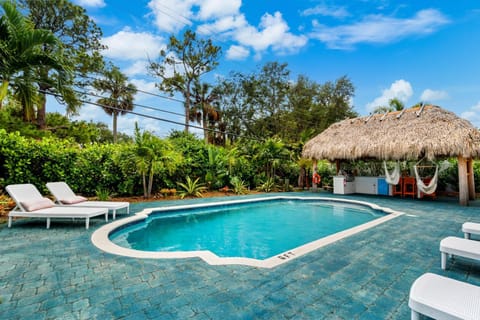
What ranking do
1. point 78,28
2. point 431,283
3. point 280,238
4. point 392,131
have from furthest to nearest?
1. point 78,28
2. point 392,131
3. point 280,238
4. point 431,283

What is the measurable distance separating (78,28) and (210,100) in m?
12.0

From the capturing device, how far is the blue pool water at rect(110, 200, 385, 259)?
18.2 feet

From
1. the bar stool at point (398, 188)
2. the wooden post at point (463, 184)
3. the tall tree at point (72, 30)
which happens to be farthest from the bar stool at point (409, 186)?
the tall tree at point (72, 30)

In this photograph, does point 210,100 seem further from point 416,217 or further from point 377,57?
point 416,217

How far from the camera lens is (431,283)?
231 cm

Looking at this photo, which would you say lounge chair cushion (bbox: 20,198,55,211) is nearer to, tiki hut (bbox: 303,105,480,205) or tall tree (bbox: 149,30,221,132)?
tiki hut (bbox: 303,105,480,205)

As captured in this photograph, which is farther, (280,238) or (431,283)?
(280,238)

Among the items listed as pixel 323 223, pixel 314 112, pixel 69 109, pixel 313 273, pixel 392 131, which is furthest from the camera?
pixel 314 112

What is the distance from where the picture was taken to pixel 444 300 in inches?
80.2

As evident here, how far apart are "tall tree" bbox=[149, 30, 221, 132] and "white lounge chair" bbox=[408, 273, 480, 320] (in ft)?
70.3

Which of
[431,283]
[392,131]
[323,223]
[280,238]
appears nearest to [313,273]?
[431,283]

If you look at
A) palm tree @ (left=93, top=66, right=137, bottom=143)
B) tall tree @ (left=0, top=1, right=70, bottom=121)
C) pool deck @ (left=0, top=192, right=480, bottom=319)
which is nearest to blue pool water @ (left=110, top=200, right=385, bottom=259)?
pool deck @ (left=0, top=192, right=480, bottom=319)

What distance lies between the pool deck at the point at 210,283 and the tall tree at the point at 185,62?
63.8ft

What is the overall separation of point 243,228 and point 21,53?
21.7 ft
